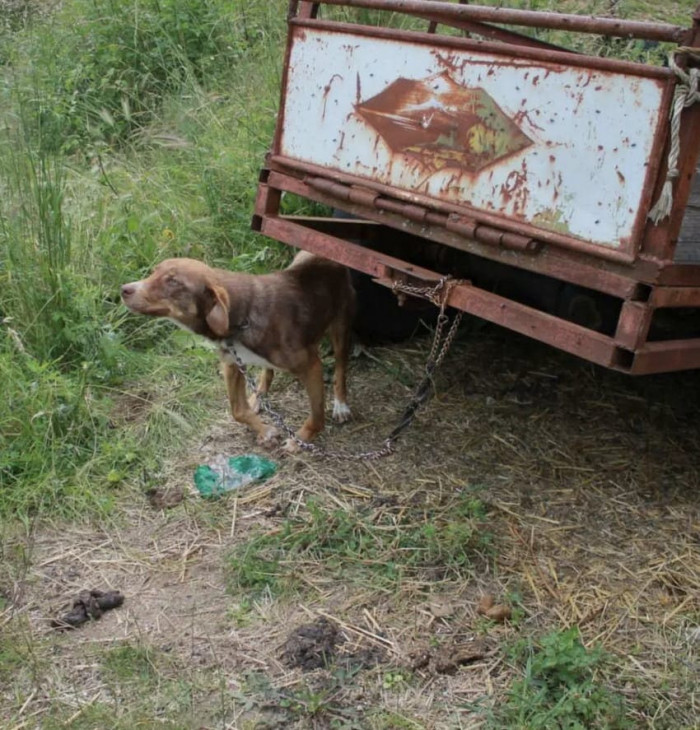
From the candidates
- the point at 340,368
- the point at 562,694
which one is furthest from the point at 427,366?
the point at 562,694

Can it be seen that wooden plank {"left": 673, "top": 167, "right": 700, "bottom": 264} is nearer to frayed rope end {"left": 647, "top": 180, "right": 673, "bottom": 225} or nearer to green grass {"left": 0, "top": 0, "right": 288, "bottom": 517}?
frayed rope end {"left": 647, "top": 180, "right": 673, "bottom": 225}

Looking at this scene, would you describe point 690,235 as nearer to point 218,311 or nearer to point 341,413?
point 218,311

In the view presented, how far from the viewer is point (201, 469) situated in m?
4.82

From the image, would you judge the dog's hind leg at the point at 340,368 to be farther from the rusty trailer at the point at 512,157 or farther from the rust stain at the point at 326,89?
the rust stain at the point at 326,89

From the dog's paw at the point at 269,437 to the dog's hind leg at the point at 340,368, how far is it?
0.43m

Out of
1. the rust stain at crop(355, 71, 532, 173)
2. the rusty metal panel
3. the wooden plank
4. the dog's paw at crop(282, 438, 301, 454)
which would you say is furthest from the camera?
the dog's paw at crop(282, 438, 301, 454)

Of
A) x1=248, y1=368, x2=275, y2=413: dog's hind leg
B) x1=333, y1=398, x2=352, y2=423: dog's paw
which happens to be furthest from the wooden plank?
x1=248, y1=368, x2=275, y2=413: dog's hind leg

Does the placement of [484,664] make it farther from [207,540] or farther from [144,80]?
[144,80]

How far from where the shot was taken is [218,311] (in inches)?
182

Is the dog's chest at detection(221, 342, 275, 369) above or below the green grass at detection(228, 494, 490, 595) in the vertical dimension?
above

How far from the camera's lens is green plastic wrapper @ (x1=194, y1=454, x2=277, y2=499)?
473cm

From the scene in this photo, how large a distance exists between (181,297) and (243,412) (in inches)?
31.4

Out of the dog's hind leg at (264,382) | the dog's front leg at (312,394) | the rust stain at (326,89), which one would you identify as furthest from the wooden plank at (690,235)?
the dog's hind leg at (264,382)

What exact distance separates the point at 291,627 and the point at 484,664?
2.49ft
